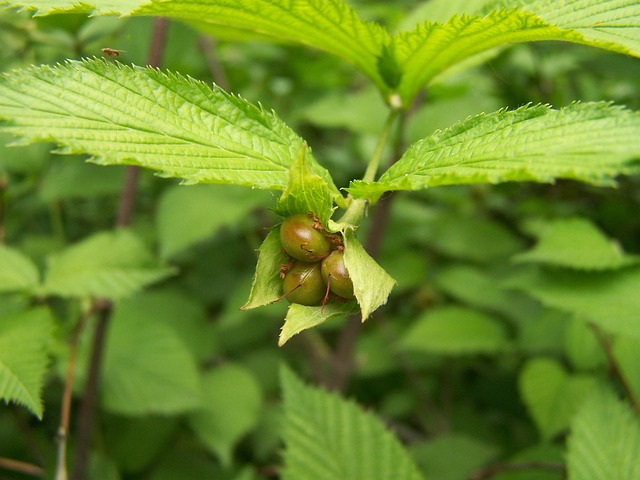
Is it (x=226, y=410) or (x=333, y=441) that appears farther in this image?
(x=226, y=410)

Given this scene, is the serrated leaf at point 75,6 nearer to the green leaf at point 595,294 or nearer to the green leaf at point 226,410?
the green leaf at point 595,294

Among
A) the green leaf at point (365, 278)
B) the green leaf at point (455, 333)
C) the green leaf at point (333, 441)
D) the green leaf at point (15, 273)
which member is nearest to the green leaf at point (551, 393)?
the green leaf at point (455, 333)

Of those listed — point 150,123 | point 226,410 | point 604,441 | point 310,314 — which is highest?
point 150,123

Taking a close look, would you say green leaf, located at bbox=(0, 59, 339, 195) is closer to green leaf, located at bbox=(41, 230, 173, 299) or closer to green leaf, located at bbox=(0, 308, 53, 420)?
green leaf, located at bbox=(0, 308, 53, 420)

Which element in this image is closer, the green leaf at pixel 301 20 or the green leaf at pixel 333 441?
the green leaf at pixel 301 20

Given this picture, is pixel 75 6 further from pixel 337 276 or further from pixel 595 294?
pixel 595 294

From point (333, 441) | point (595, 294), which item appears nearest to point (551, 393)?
point (595, 294)
